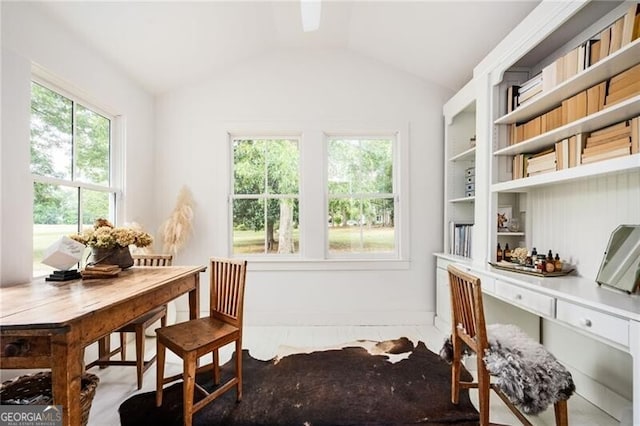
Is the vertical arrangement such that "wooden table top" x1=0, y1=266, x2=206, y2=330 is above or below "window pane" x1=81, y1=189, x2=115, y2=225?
below

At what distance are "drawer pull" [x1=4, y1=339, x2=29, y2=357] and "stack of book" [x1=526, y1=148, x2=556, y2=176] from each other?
114 inches

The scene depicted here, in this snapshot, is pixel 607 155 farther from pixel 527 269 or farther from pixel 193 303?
pixel 193 303

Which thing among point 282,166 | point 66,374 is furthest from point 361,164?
point 66,374

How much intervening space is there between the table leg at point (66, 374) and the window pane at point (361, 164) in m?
2.62

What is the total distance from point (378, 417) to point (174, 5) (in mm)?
3252

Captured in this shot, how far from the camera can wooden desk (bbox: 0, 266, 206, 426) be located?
108 cm

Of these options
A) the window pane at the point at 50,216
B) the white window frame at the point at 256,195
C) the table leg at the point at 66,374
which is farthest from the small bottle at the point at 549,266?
the window pane at the point at 50,216

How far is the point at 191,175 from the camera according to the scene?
3.24 metres

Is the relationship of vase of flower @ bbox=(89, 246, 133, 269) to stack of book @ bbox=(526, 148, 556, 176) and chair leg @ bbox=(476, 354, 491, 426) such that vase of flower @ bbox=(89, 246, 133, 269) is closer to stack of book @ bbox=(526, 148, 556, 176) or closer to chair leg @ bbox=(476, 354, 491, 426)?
chair leg @ bbox=(476, 354, 491, 426)

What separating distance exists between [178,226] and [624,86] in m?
3.51

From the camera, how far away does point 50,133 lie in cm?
204

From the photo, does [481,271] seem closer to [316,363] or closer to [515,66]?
[316,363]

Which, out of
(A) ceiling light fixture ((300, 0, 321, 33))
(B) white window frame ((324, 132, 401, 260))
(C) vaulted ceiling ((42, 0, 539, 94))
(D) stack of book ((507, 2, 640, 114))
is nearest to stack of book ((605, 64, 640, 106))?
(D) stack of book ((507, 2, 640, 114))

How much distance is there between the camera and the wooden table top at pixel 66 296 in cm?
111
